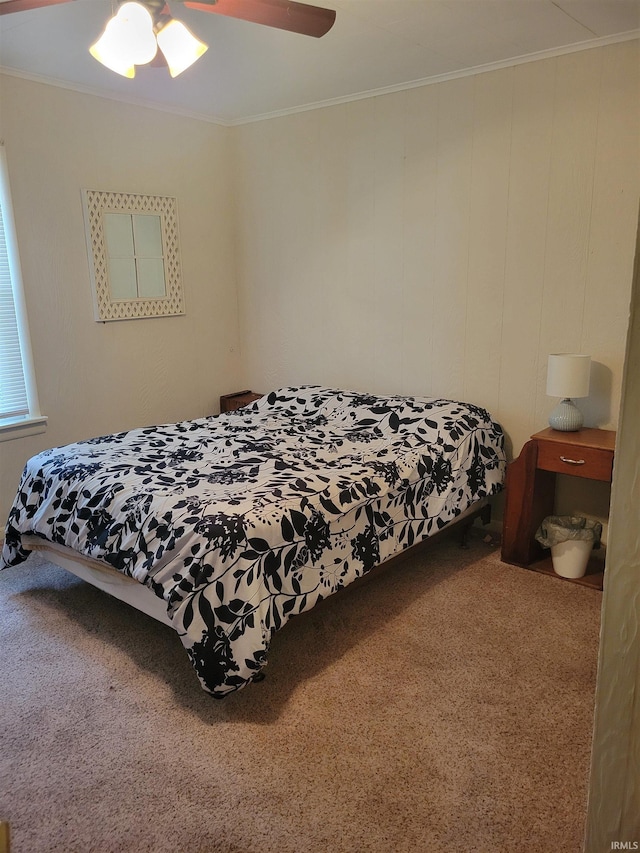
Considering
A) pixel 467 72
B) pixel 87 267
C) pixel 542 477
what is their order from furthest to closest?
pixel 87 267 < pixel 467 72 < pixel 542 477

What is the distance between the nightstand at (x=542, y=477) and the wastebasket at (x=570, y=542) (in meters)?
0.05

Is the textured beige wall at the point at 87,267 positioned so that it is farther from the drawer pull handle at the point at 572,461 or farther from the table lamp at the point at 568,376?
the drawer pull handle at the point at 572,461

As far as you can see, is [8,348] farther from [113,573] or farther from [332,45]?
[332,45]

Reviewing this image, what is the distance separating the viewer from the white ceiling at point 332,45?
→ 7.94 ft

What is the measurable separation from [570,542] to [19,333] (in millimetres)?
2978

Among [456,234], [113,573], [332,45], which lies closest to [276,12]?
[332,45]

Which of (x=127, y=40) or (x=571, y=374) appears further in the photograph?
(x=571, y=374)

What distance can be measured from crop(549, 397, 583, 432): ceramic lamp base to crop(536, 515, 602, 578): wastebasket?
0.47 metres

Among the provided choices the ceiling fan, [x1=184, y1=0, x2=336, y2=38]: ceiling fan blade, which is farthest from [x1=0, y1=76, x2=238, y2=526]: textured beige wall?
[x1=184, y1=0, x2=336, y2=38]: ceiling fan blade

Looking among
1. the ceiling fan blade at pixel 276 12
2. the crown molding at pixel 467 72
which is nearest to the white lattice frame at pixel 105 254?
the crown molding at pixel 467 72

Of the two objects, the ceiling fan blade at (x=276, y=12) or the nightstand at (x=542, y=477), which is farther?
the nightstand at (x=542, y=477)

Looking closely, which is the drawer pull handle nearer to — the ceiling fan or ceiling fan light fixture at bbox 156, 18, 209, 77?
the ceiling fan

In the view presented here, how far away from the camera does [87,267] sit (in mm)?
3570

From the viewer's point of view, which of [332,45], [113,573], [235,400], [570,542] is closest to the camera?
[113,573]
